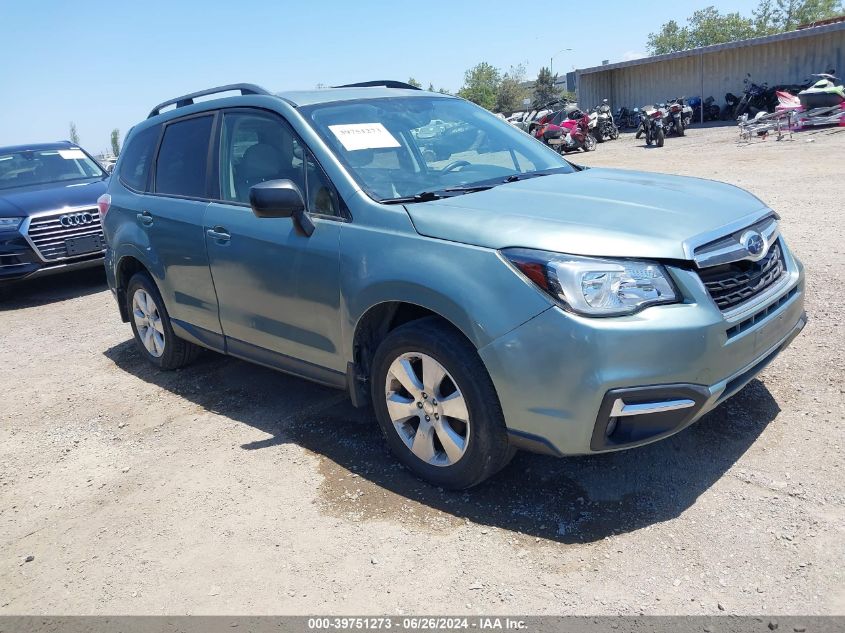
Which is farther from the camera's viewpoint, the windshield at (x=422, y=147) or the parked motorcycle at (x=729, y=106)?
the parked motorcycle at (x=729, y=106)

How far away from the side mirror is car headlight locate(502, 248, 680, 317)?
4.53 feet

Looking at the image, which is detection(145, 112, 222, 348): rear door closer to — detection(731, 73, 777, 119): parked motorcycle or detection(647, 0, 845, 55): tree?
detection(731, 73, 777, 119): parked motorcycle

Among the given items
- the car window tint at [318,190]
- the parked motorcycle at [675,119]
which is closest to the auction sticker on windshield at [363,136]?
the car window tint at [318,190]

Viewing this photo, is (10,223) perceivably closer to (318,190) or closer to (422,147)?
(318,190)

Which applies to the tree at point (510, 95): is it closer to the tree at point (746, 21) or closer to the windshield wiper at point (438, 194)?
the tree at point (746, 21)

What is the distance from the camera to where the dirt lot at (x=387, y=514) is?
9.04ft

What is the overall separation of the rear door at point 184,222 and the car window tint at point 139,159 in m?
0.14

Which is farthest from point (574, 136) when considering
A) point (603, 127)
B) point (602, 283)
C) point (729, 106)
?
point (602, 283)

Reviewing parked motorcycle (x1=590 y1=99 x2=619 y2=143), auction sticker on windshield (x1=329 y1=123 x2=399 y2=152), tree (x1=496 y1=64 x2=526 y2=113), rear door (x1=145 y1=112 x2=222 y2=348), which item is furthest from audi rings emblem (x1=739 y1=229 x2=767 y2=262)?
tree (x1=496 y1=64 x2=526 y2=113)

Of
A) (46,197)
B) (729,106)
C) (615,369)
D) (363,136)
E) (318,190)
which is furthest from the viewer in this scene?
(729,106)

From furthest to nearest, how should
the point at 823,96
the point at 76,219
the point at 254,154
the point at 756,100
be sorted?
the point at 756,100 < the point at 823,96 < the point at 76,219 < the point at 254,154

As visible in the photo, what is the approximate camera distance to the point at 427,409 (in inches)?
132

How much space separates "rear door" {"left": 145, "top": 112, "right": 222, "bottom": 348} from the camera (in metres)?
4.64

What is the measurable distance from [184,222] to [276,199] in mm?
1366
